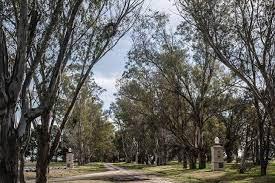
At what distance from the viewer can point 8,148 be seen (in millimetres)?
13766

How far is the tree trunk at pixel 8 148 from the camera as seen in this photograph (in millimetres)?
13547

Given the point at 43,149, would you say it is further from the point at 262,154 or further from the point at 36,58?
the point at 262,154

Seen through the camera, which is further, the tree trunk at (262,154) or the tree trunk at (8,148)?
the tree trunk at (262,154)

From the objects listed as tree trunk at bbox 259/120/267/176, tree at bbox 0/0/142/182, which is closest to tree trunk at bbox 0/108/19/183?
tree at bbox 0/0/142/182

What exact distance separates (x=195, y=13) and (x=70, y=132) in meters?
66.7

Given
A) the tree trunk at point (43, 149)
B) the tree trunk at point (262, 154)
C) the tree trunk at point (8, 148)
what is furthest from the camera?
the tree trunk at point (262, 154)

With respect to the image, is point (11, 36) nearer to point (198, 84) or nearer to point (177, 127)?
point (198, 84)

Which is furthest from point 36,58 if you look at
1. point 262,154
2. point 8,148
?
point 262,154

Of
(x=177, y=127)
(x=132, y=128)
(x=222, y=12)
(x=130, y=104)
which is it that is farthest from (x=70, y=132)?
(x=222, y=12)

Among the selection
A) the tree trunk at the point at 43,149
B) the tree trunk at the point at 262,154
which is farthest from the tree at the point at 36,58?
the tree trunk at the point at 262,154

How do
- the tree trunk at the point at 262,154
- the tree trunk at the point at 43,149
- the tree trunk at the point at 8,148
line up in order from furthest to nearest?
the tree trunk at the point at 262,154 → the tree trunk at the point at 43,149 → the tree trunk at the point at 8,148

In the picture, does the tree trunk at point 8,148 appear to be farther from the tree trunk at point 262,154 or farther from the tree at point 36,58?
the tree trunk at point 262,154

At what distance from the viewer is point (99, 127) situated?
317ft

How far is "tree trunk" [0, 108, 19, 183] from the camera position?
13547mm
